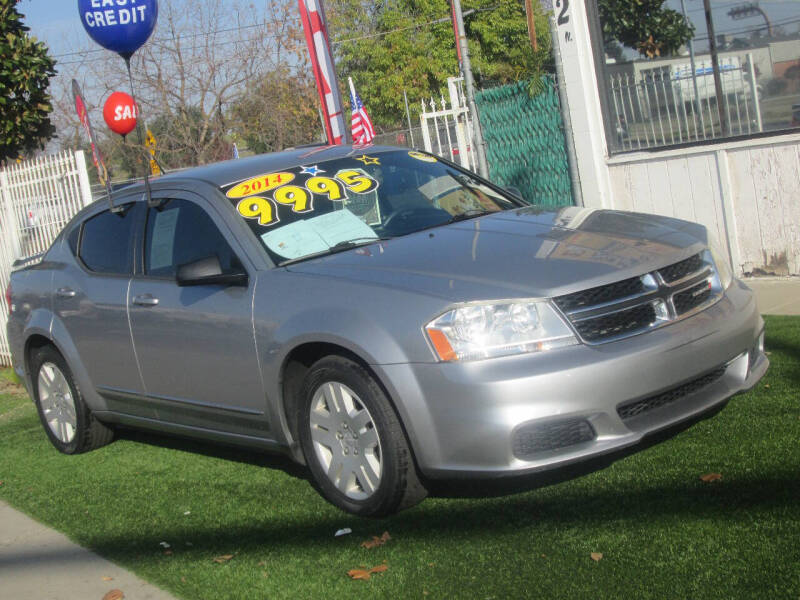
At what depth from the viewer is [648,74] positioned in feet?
32.2

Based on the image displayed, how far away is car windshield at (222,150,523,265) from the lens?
211 inches

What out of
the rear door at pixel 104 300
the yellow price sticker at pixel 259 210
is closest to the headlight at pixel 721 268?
the yellow price sticker at pixel 259 210

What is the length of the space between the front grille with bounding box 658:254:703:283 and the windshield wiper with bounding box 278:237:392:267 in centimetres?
145

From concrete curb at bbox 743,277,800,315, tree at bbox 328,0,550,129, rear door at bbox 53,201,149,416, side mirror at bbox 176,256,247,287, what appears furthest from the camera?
tree at bbox 328,0,550,129

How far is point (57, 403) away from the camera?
7.03 meters

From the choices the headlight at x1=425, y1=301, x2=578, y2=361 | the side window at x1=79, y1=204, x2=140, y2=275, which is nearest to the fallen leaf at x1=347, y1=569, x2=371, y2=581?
the headlight at x1=425, y1=301, x2=578, y2=361

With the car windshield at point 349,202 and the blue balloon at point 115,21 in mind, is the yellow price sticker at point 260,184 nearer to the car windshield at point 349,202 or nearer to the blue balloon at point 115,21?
the car windshield at point 349,202

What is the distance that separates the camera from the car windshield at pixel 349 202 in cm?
536

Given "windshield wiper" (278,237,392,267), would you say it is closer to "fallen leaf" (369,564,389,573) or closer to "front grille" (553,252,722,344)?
"front grille" (553,252,722,344)

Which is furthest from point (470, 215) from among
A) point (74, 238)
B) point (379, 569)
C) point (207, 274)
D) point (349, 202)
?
point (74, 238)

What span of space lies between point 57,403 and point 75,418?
279mm

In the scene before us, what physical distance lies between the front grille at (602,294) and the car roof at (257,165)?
2155 mm

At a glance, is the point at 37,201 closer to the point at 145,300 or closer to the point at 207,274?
the point at 145,300

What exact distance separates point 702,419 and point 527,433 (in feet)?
5.03
